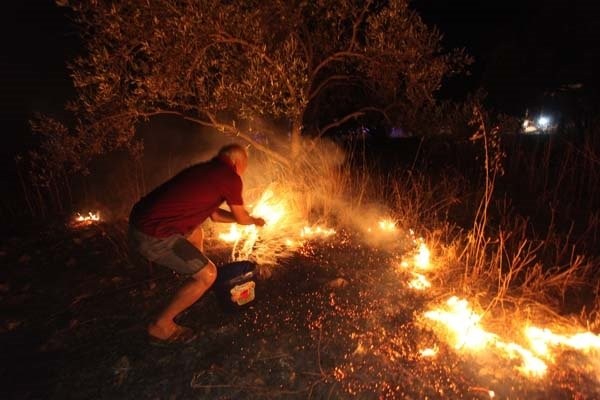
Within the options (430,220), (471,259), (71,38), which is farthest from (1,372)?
(71,38)

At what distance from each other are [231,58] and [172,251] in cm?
378

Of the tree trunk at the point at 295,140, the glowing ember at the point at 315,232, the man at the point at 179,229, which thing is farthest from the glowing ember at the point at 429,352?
the tree trunk at the point at 295,140

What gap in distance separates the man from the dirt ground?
0.28m

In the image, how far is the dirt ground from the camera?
3.36 m

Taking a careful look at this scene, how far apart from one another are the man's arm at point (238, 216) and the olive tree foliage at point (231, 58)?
2.03 metres

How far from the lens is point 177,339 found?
398cm

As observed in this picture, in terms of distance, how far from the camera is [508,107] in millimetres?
15719

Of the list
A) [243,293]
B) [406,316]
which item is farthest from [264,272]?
[406,316]

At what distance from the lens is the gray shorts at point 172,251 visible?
3882 mm

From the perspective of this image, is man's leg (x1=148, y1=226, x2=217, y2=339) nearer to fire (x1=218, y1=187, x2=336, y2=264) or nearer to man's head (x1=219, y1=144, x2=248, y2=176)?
man's head (x1=219, y1=144, x2=248, y2=176)

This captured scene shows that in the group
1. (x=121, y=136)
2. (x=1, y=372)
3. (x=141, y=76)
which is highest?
(x=141, y=76)

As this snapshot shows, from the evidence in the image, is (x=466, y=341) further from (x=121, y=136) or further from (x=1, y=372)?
(x=121, y=136)

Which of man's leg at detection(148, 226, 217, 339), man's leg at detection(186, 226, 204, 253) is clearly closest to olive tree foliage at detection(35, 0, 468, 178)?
man's leg at detection(186, 226, 204, 253)

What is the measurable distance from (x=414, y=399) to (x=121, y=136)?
18.4ft
